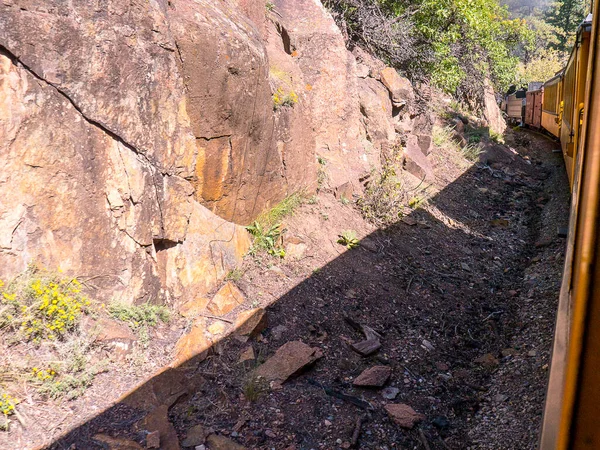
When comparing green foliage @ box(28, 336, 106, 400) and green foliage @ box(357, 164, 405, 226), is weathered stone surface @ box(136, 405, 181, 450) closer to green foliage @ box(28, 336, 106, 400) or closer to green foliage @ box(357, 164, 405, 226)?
green foliage @ box(28, 336, 106, 400)

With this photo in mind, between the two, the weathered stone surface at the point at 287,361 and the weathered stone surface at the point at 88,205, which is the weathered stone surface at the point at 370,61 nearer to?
the weathered stone surface at the point at 88,205

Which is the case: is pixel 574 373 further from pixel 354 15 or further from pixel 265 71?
pixel 354 15

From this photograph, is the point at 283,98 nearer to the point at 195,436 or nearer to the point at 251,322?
the point at 251,322

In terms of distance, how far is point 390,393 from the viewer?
4.09m

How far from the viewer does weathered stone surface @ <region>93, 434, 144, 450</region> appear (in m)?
3.15

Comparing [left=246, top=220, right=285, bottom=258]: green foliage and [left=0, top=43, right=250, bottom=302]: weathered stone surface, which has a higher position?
[left=0, top=43, right=250, bottom=302]: weathered stone surface

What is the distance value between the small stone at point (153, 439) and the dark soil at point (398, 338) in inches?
3.5

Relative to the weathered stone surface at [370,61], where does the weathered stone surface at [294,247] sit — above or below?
below

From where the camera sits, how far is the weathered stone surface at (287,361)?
4.00 metres

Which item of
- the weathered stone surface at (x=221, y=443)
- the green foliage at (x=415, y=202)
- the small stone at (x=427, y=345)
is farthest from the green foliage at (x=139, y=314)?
the green foliage at (x=415, y=202)

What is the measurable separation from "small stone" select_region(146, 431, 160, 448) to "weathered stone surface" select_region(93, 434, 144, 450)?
54 mm

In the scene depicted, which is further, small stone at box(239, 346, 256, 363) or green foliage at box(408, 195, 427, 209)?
green foliage at box(408, 195, 427, 209)

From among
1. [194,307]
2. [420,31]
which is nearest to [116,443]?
[194,307]

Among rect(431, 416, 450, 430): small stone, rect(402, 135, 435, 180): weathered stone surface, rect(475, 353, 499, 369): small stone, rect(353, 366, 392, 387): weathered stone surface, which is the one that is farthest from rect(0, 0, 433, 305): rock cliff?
rect(402, 135, 435, 180): weathered stone surface
